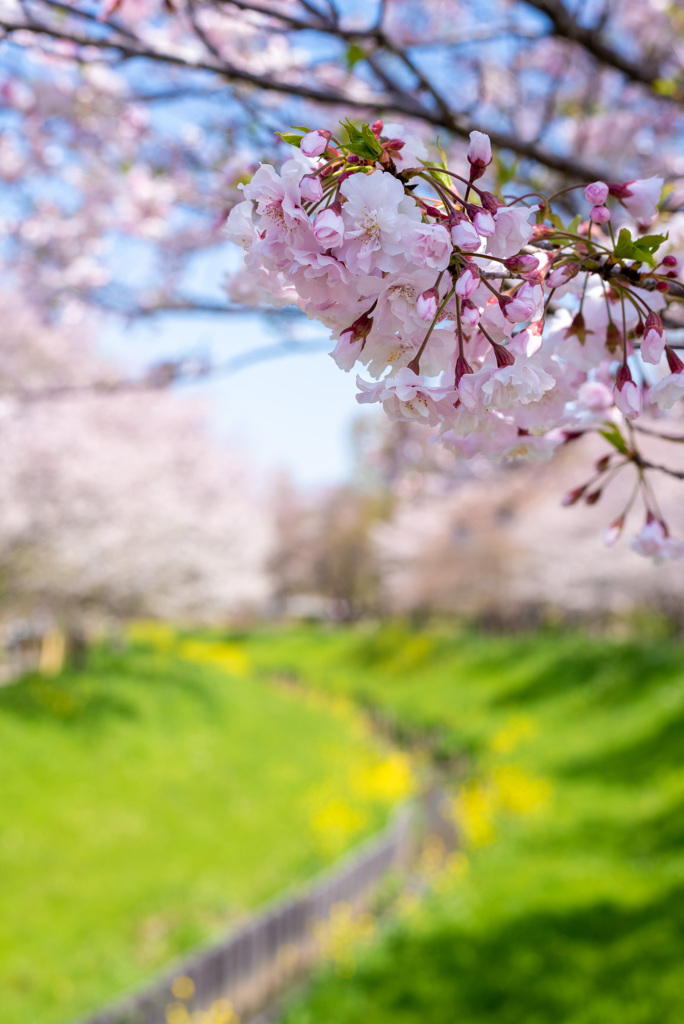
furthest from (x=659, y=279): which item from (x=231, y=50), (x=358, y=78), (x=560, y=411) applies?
(x=231, y=50)

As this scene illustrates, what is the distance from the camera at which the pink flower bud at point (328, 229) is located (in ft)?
2.76

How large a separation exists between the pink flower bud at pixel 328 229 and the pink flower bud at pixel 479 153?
8.0 inches

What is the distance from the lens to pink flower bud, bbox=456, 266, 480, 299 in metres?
0.87

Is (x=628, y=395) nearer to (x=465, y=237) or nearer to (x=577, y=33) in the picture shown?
(x=465, y=237)

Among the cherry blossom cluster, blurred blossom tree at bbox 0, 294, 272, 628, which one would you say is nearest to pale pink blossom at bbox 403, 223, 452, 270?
the cherry blossom cluster

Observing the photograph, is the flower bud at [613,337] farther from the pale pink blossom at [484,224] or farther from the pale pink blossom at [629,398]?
the pale pink blossom at [484,224]

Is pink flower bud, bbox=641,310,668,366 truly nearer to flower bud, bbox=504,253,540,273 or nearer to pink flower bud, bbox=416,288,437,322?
flower bud, bbox=504,253,540,273

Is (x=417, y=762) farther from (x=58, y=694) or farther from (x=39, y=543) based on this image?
(x=39, y=543)

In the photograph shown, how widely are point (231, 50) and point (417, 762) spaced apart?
37.1ft

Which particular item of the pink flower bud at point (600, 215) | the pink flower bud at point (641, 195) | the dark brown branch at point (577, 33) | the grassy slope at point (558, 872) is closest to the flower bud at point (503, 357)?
the pink flower bud at point (600, 215)

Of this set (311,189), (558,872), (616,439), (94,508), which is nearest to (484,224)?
(311,189)

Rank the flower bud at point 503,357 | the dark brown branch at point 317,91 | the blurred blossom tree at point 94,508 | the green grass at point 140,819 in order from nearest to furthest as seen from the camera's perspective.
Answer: the flower bud at point 503,357 → the dark brown branch at point 317,91 → the green grass at point 140,819 → the blurred blossom tree at point 94,508

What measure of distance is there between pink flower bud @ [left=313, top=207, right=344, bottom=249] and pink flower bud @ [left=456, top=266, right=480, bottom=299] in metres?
0.14

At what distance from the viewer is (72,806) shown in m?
8.27
